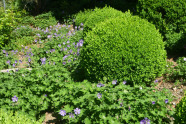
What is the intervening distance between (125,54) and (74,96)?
43.8 inches

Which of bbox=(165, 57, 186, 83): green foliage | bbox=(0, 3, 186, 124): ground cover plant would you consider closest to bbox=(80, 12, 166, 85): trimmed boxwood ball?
bbox=(0, 3, 186, 124): ground cover plant

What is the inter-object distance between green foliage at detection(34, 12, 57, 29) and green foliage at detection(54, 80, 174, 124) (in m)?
5.66

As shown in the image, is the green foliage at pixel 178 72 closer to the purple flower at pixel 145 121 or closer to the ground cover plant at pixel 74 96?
the ground cover plant at pixel 74 96

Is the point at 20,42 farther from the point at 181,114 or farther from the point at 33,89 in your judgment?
the point at 181,114

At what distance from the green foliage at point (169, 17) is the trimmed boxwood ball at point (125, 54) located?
87 cm

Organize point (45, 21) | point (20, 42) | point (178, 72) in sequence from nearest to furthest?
point (178, 72) < point (20, 42) < point (45, 21)

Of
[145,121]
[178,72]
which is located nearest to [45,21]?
[178,72]

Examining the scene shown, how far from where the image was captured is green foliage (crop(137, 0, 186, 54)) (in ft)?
14.6

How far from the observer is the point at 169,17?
14.9 ft

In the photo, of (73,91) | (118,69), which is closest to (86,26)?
(118,69)

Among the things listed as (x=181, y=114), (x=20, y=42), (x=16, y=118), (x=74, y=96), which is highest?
(x=20, y=42)

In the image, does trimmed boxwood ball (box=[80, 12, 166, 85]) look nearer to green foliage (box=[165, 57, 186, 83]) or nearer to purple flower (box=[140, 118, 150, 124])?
green foliage (box=[165, 57, 186, 83])

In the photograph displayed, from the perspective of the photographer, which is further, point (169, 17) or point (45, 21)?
point (45, 21)

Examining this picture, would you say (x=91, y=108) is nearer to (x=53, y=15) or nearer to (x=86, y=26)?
(x=86, y=26)
